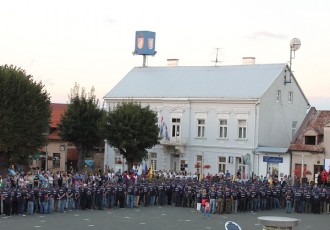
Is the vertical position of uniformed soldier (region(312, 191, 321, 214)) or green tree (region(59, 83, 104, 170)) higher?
green tree (region(59, 83, 104, 170))

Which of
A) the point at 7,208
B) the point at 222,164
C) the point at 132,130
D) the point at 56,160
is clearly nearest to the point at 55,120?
the point at 56,160

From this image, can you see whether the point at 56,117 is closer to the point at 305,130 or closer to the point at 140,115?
the point at 140,115

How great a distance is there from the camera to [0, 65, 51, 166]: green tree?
50.3 meters

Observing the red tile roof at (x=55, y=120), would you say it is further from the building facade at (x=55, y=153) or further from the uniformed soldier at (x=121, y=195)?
the uniformed soldier at (x=121, y=195)

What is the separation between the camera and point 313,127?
187 ft

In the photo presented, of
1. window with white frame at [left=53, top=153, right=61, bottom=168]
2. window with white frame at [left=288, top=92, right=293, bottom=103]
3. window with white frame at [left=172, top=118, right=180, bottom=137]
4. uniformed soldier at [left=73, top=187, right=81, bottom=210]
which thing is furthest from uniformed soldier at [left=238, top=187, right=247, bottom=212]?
window with white frame at [left=53, top=153, right=61, bottom=168]

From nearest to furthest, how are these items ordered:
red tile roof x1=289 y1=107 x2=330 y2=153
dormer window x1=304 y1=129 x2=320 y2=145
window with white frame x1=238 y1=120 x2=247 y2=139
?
red tile roof x1=289 y1=107 x2=330 y2=153 → dormer window x1=304 y1=129 x2=320 y2=145 → window with white frame x1=238 y1=120 x2=247 y2=139

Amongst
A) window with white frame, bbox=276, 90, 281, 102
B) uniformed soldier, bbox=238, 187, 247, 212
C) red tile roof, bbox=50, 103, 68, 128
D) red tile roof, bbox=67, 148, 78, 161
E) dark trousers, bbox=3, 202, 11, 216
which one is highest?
window with white frame, bbox=276, 90, 281, 102

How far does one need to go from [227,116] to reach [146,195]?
19.7 meters

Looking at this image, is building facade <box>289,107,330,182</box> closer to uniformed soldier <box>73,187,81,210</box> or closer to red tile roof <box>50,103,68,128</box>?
uniformed soldier <box>73,187,81,210</box>

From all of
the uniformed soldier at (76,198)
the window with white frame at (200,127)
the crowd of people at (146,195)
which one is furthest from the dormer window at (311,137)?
the uniformed soldier at (76,198)

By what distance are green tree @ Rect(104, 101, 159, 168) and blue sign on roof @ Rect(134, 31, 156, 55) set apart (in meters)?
15.5

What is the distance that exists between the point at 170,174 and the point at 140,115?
748cm

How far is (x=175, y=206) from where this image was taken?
40688mm
